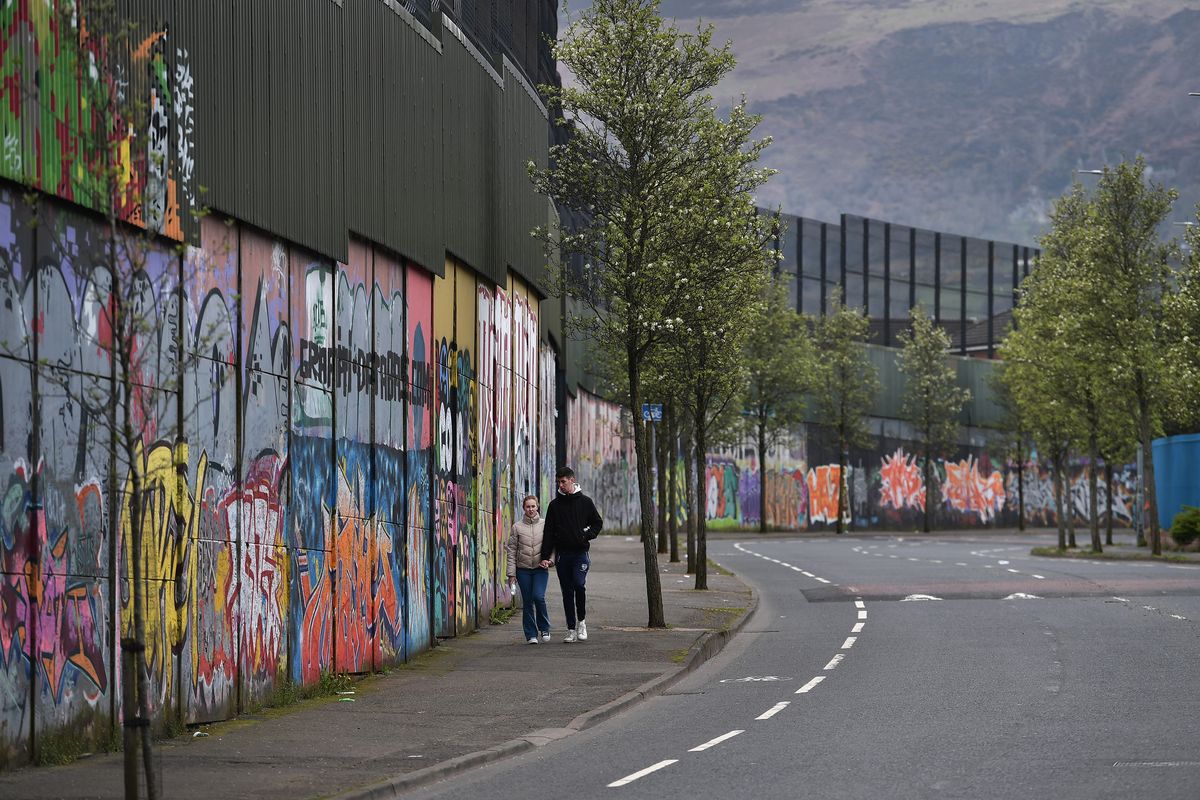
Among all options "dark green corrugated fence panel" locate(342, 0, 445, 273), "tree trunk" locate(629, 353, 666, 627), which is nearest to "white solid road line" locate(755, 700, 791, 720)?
"dark green corrugated fence panel" locate(342, 0, 445, 273)

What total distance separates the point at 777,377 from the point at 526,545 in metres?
46.1

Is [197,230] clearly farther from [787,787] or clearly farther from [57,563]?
[787,787]

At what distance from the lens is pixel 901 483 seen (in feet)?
262

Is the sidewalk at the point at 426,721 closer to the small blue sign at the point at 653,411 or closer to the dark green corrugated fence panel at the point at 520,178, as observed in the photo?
the dark green corrugated fence panel at the point at 520,178

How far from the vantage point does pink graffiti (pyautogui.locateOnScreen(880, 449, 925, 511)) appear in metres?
79.2

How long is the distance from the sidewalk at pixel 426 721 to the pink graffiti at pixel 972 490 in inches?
2372

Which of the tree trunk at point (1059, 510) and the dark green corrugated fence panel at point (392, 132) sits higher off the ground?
the dark green corrugated fence panel at point (392, 132)

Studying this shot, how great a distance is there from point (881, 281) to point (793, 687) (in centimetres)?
8877

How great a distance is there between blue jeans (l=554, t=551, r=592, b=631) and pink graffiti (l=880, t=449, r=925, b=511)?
5984 cm

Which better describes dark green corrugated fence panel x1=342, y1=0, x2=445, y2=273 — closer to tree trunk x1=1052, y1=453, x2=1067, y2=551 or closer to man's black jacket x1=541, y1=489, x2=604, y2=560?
man's black jacket x1=541, y1=489, x2=604, y2=560

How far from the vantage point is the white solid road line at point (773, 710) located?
551 inches

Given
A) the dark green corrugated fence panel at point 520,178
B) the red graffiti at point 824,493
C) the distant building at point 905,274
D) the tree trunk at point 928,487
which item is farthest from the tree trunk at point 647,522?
the distant building at point 905,274

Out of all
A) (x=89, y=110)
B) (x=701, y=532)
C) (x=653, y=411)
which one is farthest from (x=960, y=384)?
(x=89, y=110)

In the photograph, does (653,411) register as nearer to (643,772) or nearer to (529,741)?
(529,741)
